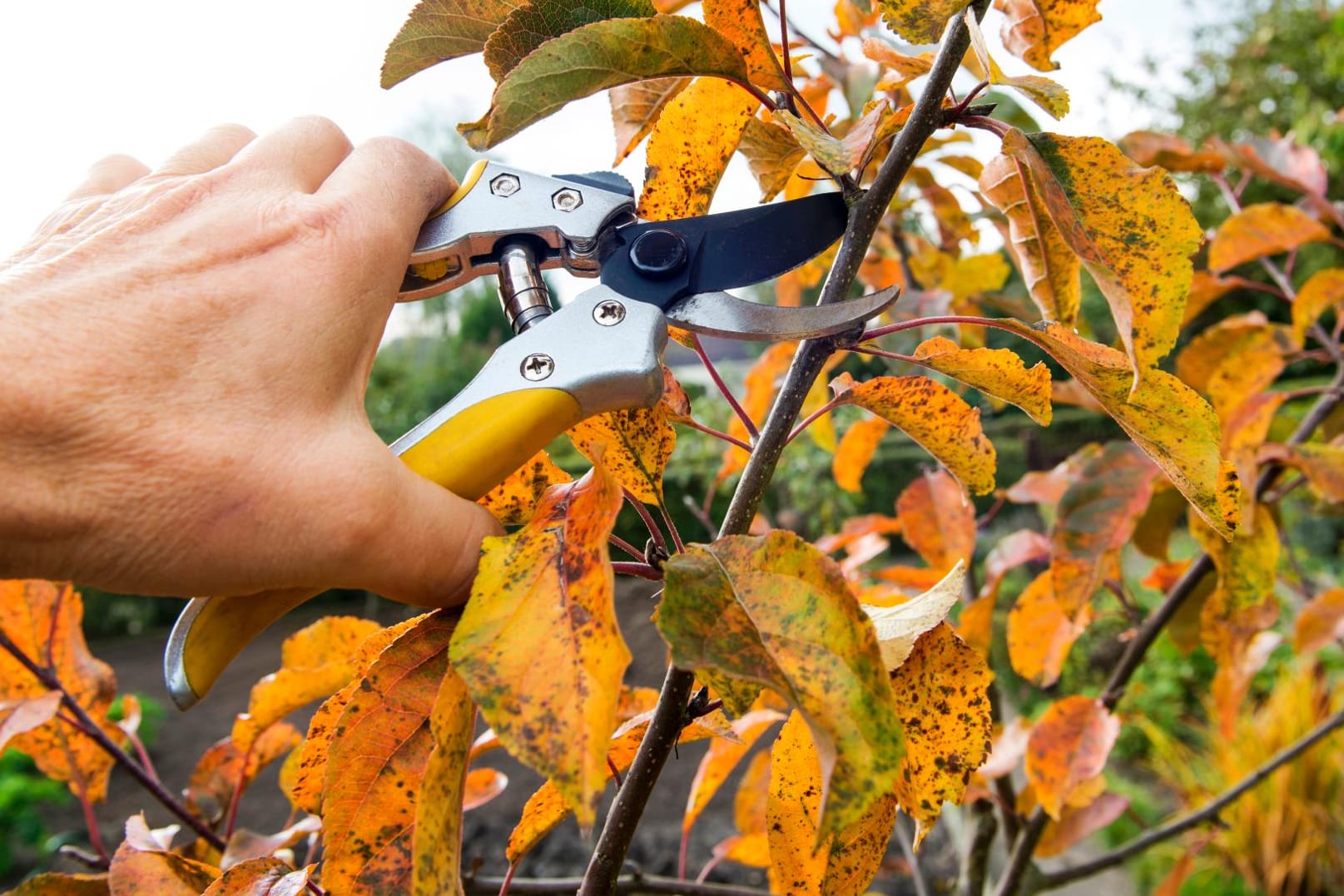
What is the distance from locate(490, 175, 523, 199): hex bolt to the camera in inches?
26.9

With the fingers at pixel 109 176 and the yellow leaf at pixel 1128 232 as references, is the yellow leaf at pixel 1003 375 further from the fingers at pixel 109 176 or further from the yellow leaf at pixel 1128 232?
the fingers at pixel 109 176

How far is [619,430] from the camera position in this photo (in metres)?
0.68

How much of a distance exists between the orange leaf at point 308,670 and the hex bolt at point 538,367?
442mm

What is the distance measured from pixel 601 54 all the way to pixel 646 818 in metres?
3.77

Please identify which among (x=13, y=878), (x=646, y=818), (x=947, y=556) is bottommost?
(x=13, y=878)

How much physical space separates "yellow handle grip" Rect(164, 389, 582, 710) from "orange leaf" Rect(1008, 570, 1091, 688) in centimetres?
103

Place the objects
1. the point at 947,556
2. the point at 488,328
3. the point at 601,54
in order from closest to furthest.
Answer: the point at 601,54 < the point at 947,556 < the point at 488,328

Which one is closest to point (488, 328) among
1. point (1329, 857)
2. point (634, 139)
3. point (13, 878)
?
point (13, 878)

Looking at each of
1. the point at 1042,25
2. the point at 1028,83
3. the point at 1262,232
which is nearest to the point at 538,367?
the point at 1028,83

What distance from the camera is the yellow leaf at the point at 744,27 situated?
67cm

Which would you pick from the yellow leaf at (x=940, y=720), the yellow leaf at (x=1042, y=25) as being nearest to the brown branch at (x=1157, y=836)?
the yellow leaf at (x=940, y=720)

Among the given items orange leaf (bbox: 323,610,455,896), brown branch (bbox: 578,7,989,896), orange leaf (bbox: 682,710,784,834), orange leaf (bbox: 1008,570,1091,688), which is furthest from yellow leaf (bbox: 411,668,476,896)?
orange leaf (bbox: 1008,570,1091,688)

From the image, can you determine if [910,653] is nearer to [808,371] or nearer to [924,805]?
[924,805]

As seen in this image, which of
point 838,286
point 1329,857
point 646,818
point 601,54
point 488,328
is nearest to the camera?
point 601,54
